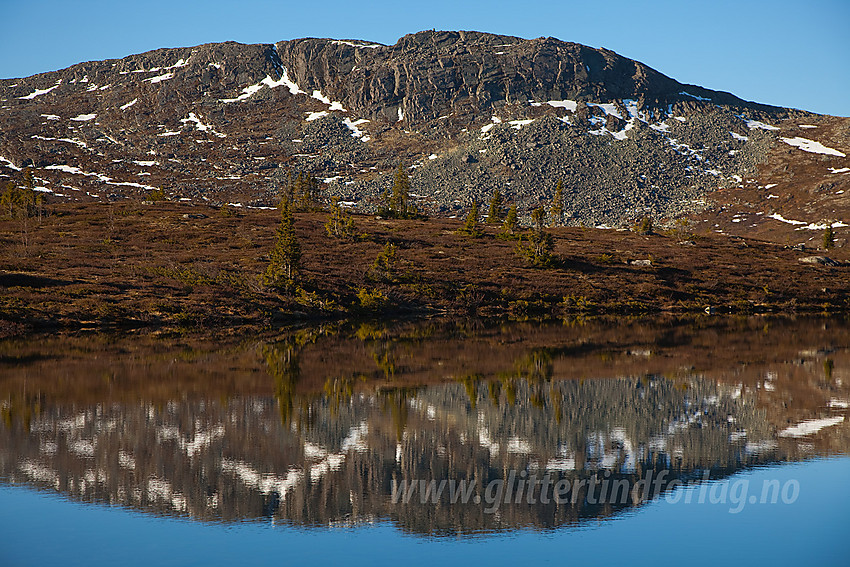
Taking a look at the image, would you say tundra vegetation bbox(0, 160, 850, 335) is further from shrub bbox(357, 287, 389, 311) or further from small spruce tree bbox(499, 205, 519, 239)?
small spruce tree bbox(499, 205, 519, 239)

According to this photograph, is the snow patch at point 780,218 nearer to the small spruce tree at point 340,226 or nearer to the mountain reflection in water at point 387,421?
the small spruce tree at point 340,226

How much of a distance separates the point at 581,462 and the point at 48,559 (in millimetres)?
13574

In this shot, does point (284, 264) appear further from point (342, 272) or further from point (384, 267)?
point (384, 267)

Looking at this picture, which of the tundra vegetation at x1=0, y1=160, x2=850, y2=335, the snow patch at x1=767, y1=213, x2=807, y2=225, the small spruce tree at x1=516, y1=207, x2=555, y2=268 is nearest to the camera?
the tundra vegetation at x1=0, y1=160, x2=850, y2=335

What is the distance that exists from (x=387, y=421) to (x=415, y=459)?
4840 mm

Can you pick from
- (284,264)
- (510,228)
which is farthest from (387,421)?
(510,228)

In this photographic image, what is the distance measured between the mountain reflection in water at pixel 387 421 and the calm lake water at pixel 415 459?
0.11 m

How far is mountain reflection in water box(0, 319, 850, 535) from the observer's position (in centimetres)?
1784

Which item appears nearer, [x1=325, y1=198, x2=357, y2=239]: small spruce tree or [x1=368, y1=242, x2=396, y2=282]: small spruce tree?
[x1=368, y1=242, x2=396, y2=282]: small spruce tree

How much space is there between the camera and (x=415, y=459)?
67.9 feet

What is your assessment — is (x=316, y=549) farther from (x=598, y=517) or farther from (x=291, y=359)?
(x=291, y=359)

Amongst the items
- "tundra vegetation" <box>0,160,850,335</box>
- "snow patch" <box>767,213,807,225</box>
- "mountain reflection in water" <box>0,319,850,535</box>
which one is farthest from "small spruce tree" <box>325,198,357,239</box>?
"snow patch" <box>767,213,807,225</box>

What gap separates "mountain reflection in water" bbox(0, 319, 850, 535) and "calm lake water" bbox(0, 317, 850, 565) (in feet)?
0.37

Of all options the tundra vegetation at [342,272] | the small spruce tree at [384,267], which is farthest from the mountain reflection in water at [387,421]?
the small spruce tree at [384,267]
